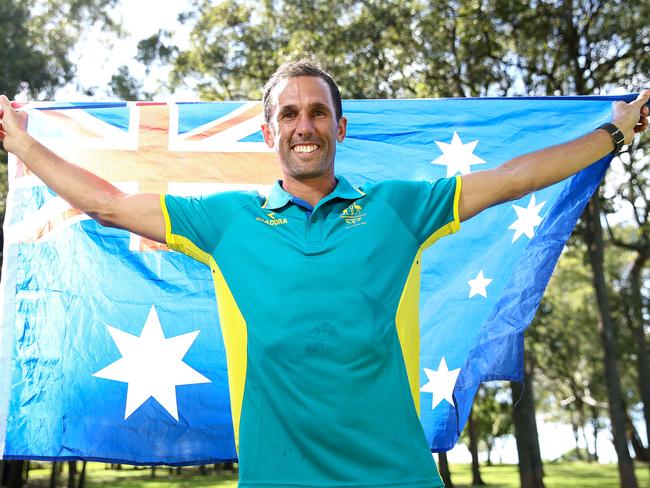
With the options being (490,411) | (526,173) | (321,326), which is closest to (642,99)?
(526,173)

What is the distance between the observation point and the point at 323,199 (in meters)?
2.90

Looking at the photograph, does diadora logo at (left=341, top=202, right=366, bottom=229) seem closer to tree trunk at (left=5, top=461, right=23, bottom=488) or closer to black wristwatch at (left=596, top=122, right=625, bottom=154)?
black wristwatch at (left=596, top=122, right=625, bottom=154)

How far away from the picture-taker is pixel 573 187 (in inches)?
215

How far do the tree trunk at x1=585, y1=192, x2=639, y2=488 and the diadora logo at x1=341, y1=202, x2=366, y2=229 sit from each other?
52.0 feet

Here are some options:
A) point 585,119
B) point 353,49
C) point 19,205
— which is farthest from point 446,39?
point 19,205

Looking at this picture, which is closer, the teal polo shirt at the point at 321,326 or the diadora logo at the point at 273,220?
the teal polo shirt at the point at 321,326

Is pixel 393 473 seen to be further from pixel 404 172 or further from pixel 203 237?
pixel 404 172

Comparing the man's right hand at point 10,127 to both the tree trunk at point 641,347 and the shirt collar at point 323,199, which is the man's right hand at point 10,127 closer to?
the shirt collar at point 323,199

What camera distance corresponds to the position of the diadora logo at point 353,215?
111 inches

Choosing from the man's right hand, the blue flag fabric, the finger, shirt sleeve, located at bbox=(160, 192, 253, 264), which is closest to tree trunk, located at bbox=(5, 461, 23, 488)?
the blue flag fabric

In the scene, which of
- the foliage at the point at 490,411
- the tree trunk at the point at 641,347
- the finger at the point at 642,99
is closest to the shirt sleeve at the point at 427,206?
the finger at the point at 642,99

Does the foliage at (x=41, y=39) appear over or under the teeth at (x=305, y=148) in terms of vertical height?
over

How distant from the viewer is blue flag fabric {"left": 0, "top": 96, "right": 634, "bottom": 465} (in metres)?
4.93

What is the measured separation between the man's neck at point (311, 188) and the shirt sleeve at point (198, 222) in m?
0.18
